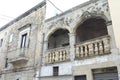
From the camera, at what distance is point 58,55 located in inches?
379

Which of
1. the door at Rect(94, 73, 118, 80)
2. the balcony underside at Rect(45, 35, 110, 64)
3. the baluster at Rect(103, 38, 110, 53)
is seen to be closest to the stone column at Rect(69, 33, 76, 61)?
the balcony underside at Rect(45, 35, 110, 64)

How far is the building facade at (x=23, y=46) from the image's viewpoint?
11.7 metres

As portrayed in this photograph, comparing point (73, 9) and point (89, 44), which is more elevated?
point (73, 9)

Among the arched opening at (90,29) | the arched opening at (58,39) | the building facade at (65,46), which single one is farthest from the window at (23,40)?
the arched opening at (90,29)

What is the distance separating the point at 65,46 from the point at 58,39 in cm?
189

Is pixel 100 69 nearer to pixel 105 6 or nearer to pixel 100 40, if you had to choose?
pixel 100 40

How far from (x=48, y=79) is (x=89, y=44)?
3498mm

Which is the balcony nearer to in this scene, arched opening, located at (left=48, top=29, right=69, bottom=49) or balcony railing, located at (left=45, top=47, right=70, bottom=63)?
arched opening, located at (left=48, top=29, right=69, bottom=49)

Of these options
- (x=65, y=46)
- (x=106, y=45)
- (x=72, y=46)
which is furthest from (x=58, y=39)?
(x=106, y=45)

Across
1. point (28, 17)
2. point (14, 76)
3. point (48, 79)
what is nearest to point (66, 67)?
point (48, 79)

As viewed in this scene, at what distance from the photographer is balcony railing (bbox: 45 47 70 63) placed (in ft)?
30.4

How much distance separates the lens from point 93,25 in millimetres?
10750

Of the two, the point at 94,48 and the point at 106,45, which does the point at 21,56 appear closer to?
the point at 94,48

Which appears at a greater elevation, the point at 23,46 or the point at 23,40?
the point at 23,40
